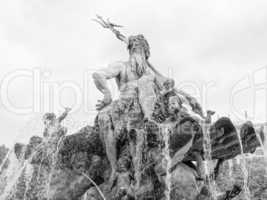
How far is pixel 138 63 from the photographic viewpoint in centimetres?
810

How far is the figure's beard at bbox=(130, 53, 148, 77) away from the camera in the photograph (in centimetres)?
804

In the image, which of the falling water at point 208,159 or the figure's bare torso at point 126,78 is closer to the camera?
the falling water at point 208,159

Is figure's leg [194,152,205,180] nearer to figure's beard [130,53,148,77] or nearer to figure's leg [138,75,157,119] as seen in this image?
figure's leg [138,75,157,119]

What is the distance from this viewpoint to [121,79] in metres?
7.94

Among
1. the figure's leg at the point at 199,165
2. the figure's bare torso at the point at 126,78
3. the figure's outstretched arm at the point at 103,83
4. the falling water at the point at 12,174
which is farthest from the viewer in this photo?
the figure's bare torso at the point at 126,78

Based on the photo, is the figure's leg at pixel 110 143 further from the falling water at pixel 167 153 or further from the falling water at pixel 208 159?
the falling water at pixel 208 159

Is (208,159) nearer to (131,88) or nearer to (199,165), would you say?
(199,165)

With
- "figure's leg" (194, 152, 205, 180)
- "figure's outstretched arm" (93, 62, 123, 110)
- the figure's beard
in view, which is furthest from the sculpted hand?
"figure's leg" (194, 152, 205, 180)

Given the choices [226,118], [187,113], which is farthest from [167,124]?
[226,118]

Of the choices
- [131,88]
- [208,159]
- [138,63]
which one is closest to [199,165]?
[208,159]

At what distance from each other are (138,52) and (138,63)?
0.93 ft

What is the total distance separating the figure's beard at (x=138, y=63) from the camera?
26.4 ft

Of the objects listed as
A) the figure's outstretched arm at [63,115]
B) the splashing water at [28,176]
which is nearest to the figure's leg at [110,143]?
the figure's outstretched arm at [63,115]

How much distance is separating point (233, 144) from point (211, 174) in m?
0.76
